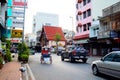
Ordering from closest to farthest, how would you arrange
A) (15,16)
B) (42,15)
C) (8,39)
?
1. (15,16)
2. (8,39)
3. (42,15)

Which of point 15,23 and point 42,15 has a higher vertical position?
point 42,15

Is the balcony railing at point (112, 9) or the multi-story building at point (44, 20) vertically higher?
Answer: the multi-story building at point (44, 20)

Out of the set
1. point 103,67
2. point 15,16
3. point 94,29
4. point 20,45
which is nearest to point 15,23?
point 15,16

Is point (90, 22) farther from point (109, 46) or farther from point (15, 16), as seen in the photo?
point (15, 16)

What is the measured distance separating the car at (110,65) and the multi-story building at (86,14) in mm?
28256

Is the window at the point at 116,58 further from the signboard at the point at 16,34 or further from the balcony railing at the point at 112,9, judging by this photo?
the balcony railing at the point at 112,9

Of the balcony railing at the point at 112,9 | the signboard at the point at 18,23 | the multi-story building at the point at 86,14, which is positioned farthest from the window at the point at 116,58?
the multi-story building at the point at 86,14

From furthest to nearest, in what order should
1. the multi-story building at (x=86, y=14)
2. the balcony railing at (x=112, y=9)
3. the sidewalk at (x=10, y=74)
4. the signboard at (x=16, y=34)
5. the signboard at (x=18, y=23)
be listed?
the multi-story building at (x=86, y=14) → the balcony railing at (x=112, y=9) → the signboard at (x=16, y=34) → the signboard at (x=18, y=23) → the sidewalk at (x=10, y=74)

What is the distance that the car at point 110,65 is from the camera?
10.1 meters

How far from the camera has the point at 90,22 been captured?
142 ft

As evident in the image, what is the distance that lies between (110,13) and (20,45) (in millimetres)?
15919

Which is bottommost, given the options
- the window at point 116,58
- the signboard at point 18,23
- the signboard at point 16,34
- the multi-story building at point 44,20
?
the window at point 116,58

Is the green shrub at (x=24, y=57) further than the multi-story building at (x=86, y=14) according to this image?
No

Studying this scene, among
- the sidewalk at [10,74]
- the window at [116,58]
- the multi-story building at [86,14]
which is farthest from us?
the multi-story building at [86,14]
